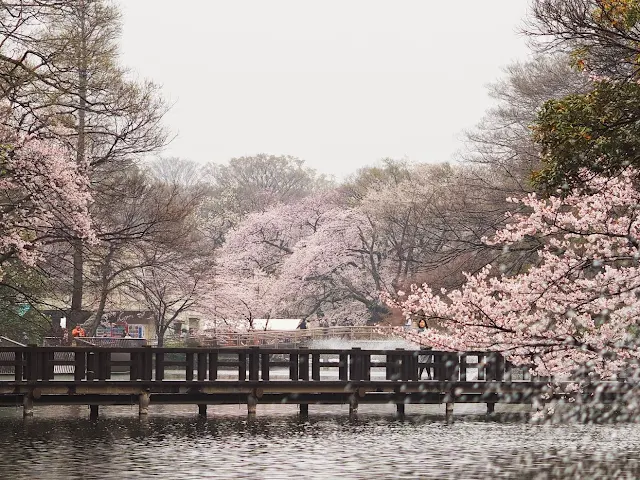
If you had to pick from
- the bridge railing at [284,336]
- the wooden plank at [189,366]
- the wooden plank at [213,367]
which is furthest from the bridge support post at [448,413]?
the bridge railing at [284,336]

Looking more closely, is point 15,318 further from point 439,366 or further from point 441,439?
point 441,439

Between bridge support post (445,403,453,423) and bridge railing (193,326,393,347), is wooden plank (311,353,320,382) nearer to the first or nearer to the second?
bridge support post (445,403,453,423)

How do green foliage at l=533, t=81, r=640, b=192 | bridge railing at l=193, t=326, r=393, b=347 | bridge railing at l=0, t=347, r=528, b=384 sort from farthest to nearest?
1. bridge railing at l=193, t=326, r=393, b=347
2. bridge railing at l=0, t=347, r=528, b=384
3. green foliage at l=533, t=81, r=640, b=192

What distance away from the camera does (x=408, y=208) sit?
72.3 metres

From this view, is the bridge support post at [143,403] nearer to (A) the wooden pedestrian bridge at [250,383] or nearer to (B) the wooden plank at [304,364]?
(A) the wooden pedestrian bridge at [250,383]

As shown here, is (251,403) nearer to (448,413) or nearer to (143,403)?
(143,403)

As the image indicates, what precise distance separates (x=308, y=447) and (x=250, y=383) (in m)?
7.93

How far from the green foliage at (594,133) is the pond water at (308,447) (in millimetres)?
6072

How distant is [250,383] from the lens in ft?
107

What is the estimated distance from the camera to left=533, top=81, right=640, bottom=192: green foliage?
1628 centimetres

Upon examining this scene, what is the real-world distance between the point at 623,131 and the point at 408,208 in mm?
56016

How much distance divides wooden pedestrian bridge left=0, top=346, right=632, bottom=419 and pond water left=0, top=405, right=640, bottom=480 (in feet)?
2.04

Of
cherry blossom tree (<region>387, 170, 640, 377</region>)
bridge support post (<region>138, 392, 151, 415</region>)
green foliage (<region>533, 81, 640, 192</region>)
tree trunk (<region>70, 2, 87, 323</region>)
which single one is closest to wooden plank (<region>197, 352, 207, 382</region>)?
bridge support post (<region>138, 392, 151, 415</region>)

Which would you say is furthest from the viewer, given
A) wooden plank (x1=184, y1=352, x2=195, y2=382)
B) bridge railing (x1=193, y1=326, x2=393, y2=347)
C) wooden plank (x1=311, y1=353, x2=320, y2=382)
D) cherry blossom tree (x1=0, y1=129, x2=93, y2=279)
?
bridge railing (x1=193, y1=326, x2=393, y2=347)
